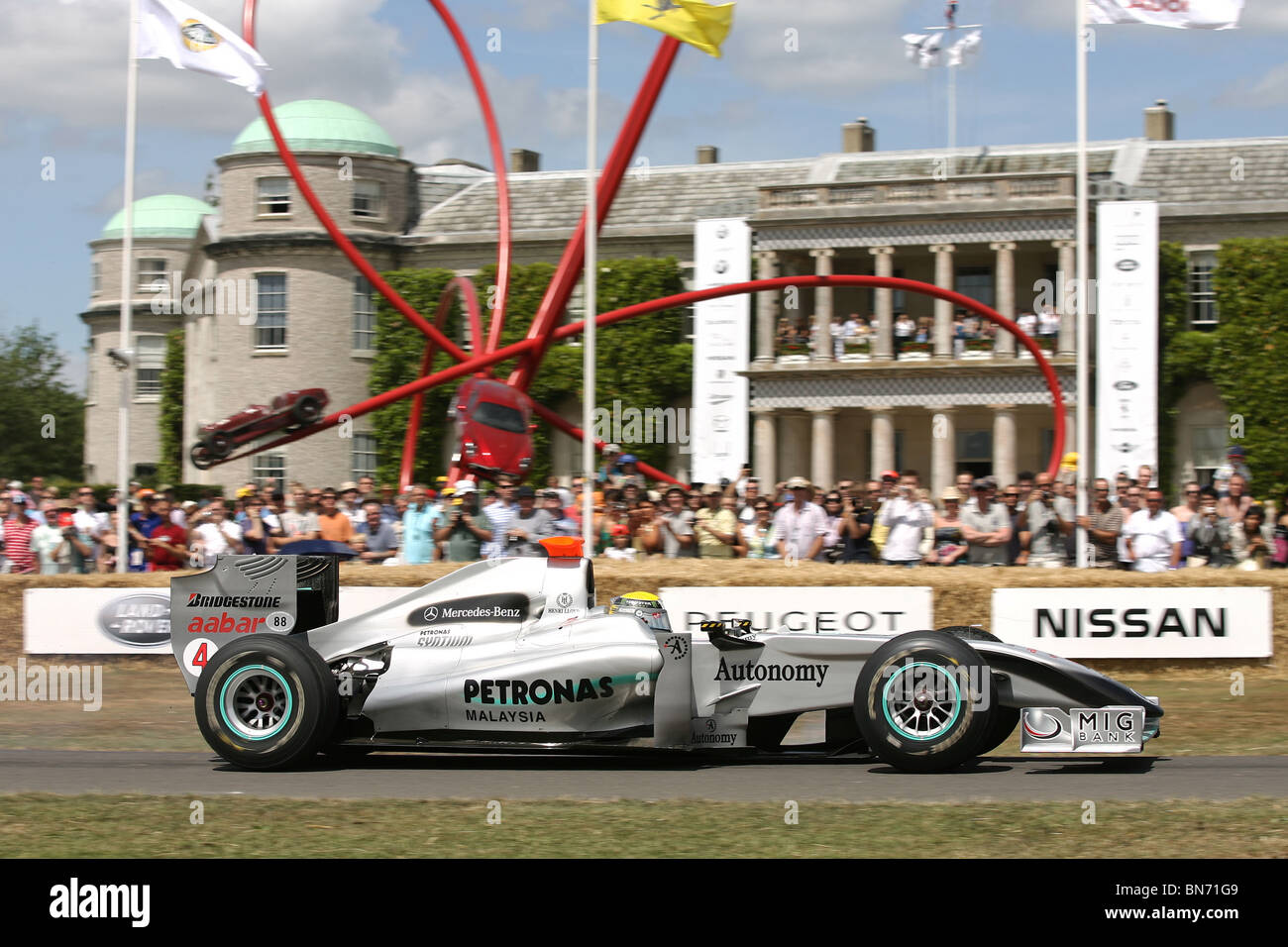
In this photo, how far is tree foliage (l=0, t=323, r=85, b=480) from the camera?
66.9m

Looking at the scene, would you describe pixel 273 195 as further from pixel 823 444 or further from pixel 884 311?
pixel 884 311

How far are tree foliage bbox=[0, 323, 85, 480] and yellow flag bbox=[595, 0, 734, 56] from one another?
5353 cm

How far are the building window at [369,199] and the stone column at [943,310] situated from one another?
1621 cm

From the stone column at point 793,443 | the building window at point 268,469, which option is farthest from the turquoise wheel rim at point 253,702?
the building window at point 268,469

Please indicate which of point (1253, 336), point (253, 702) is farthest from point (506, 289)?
point (253, 702)

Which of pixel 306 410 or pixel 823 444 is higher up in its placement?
pixel 306 410

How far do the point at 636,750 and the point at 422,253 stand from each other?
3768 cm

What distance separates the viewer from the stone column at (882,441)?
39719 millimetres

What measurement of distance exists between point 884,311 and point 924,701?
1264 inches

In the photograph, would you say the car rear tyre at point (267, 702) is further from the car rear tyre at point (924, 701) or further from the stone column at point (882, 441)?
the stone column at point (882, 441)

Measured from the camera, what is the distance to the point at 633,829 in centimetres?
705

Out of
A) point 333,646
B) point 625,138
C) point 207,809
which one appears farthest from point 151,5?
point 207,809

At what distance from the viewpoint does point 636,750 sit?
30.3 feet
